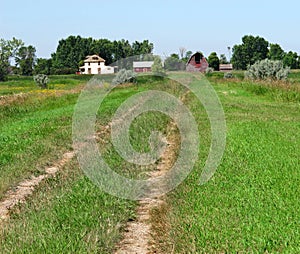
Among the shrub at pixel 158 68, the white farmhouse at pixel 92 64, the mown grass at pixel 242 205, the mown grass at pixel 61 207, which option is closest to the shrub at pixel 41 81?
the shrub at pixel 158 68

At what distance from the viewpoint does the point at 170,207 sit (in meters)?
6.39

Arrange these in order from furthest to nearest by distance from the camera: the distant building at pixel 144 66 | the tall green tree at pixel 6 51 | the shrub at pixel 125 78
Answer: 1. the tall green tree at pixel 6 51
2. the shrub at pixel 125 78
3. the distant building at pixel 144 66

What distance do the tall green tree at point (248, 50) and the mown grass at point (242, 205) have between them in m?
96.2

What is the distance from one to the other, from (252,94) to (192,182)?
71.8ft

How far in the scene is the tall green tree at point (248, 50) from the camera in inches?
4119

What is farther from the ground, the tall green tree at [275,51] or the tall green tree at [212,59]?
the tall green tree at [275,51]

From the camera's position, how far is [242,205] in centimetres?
605

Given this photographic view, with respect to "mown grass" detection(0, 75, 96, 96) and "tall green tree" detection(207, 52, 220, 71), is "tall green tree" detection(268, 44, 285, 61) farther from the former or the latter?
"mown grass" detection(0, 75, 96, 96)

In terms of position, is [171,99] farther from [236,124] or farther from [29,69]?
[29,69]

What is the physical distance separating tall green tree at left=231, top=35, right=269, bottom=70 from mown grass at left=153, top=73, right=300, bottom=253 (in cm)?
9620

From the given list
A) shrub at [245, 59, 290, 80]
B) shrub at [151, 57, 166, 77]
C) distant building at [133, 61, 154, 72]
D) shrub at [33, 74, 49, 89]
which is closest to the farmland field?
shrub at [151, 57, 166, 77]

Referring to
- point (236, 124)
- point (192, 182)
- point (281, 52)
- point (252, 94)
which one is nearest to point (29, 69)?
point (281, 52)

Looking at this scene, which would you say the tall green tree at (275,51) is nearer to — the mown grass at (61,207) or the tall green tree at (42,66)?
the tall green tree at (42,66)

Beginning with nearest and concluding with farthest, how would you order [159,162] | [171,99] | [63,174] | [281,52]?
[63,174] < [159,162] < [171,99] < [281,52]
